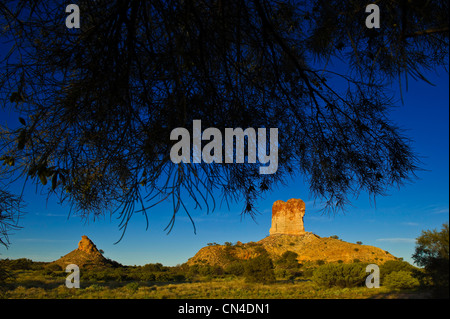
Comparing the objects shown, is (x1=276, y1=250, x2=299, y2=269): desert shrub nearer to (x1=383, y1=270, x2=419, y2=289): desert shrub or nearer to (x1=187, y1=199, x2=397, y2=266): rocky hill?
(x1=187, y1=199, x2=397, y2=266): rocky hill

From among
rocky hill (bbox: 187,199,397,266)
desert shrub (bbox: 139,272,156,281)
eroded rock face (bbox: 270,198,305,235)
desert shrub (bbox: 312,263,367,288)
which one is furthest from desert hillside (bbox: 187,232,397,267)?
desert shrub (bbox: 312,263,367,288)

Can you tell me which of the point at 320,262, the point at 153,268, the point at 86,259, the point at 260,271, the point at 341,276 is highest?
the point at 341,276

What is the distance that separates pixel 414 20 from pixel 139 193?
8.11 ft

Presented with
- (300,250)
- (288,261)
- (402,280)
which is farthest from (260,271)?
(300,250)

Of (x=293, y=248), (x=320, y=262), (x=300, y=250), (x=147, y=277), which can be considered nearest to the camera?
(x=147, y=277)

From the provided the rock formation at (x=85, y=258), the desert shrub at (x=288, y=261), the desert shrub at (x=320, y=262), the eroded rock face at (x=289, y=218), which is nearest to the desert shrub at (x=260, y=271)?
the desert shrub at (x=288, y=261)

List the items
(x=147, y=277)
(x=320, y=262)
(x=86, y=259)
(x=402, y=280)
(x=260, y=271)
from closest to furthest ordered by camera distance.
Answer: (x=402, y=280)
(x=260, y=271)
(x=147, y=277)
(x=86, y=259)
(x=320, y=262)

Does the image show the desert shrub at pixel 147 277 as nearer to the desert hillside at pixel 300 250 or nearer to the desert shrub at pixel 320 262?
the desert hillside at pixel 300 250

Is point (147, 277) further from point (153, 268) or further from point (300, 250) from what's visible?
point (300, 250)

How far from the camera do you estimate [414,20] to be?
8.16 feet

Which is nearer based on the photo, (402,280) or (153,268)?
(402,280)

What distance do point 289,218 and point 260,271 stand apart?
32570 mm

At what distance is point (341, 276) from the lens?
467 inches
